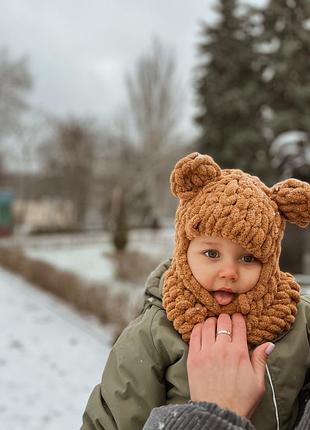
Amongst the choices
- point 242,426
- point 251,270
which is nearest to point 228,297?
point 251,270

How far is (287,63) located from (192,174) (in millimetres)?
15614

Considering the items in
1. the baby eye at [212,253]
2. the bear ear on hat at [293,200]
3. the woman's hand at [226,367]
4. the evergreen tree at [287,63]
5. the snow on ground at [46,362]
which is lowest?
the snow on ground at [46,362]

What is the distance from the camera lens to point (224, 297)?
127cm

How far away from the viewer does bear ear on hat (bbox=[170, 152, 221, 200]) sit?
1.31 metres

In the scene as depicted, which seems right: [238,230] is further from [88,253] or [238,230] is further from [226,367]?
[88,253]

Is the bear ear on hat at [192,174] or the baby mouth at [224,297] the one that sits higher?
the bear ear on hat at [192,174]

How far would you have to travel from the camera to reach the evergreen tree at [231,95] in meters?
15.7

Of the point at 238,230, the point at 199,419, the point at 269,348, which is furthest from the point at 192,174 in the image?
the point at 199,419

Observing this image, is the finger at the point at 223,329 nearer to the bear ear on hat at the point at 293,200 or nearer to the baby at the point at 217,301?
the baby at the point at 217,301

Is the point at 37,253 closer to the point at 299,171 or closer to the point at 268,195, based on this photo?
the point at 299,171

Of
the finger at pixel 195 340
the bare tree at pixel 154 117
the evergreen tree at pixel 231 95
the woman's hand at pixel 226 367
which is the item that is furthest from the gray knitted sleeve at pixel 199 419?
the bare tree at pixel 154 117

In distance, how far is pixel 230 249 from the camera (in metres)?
1.26

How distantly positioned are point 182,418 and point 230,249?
44 cm

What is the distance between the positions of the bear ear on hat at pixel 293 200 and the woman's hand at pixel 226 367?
329 mm
